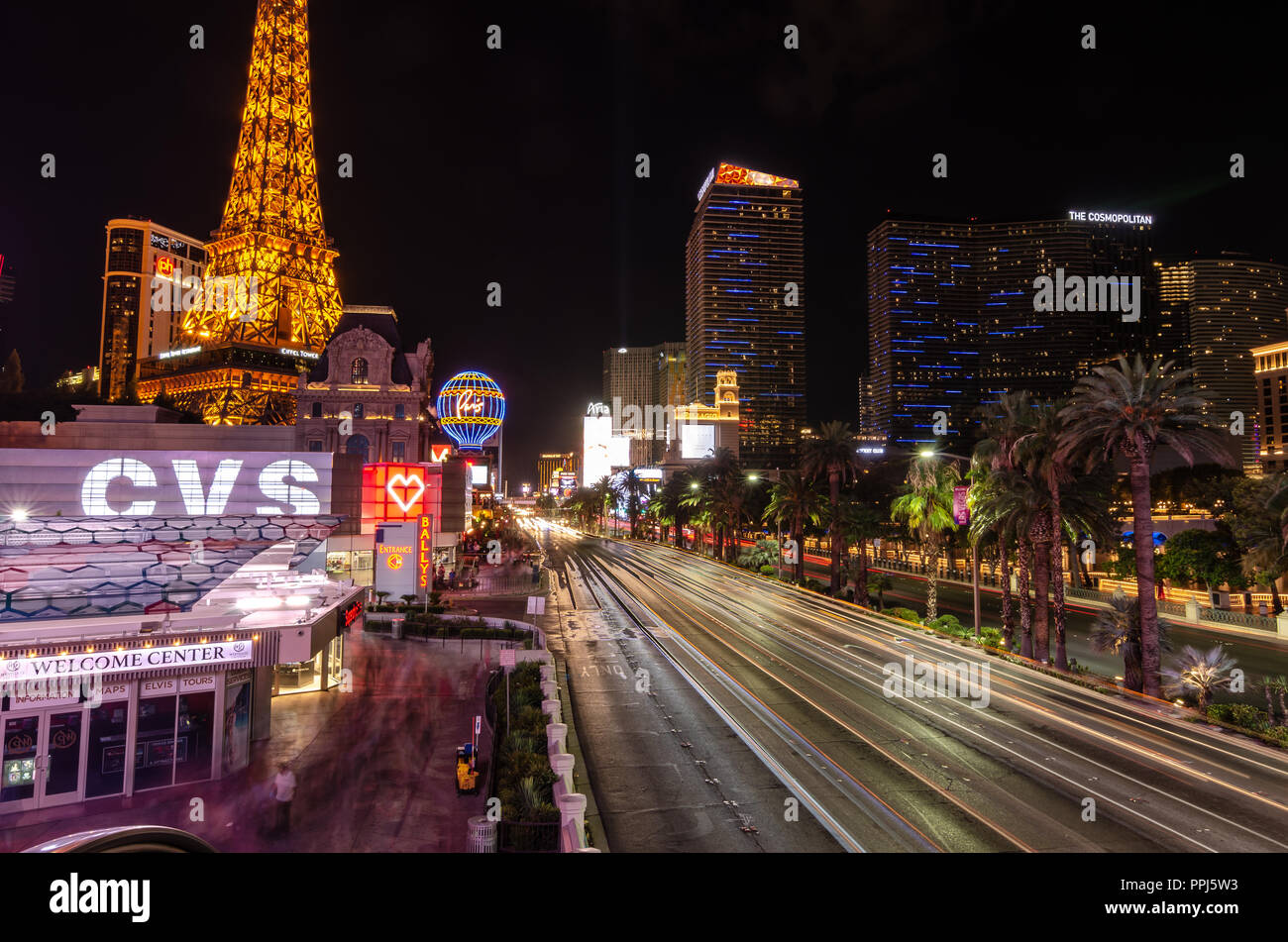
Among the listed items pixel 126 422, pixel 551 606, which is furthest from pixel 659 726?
pixel 126 422

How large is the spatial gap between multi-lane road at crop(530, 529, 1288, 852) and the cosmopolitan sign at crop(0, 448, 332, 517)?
2268 cm

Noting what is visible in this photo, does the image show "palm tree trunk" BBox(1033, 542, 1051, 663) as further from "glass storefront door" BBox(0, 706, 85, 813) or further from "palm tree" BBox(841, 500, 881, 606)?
"glass storefront door" BBox(0, 706, 85, 813)

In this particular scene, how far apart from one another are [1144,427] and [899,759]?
18.7 meters

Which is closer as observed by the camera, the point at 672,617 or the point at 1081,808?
the point at 1081,808

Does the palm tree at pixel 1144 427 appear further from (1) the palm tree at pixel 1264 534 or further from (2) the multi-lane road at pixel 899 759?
Result: (1) the palm tree at pixel 1264 534

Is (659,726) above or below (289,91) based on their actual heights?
below

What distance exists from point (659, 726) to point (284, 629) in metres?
11.5

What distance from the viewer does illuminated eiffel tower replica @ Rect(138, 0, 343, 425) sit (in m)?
111

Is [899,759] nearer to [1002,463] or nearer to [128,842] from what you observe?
[128,842]

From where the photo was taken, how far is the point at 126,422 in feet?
177

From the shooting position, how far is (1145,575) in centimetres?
2802

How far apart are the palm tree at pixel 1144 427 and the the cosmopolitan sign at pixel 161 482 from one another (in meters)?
42.9
